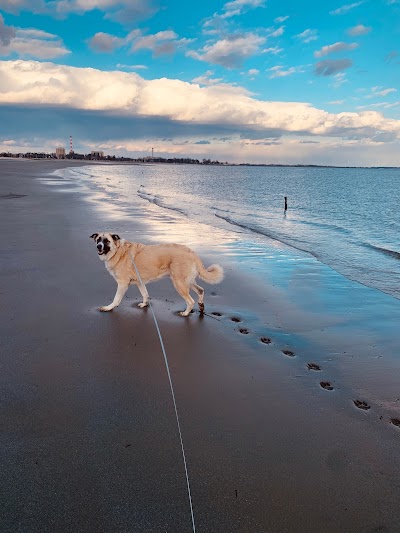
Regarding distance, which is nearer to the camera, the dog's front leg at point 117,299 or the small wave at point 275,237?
the dog's front leg at point 117,299

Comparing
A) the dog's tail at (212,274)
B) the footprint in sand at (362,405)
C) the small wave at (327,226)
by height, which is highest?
the dog's tail at (212,274)

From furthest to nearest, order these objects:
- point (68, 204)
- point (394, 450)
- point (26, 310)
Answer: point (68, 204), point (26, 310), point (394, 450)

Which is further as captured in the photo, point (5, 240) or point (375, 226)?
point (375, 226)

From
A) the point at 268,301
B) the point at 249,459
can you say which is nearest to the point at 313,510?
the point at 249,459

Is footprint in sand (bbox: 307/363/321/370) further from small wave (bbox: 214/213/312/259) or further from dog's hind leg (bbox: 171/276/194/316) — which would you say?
small wave (bbox: 214/213/312/259)

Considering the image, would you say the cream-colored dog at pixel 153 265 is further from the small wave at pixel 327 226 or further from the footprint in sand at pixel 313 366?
the small wave at pixel 327 226

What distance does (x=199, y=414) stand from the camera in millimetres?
4039

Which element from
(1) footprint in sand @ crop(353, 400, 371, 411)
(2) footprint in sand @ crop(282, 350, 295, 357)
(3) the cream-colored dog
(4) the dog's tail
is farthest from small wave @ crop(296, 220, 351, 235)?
(1) footprint in sand @ crop(353, 400, 371, 411)

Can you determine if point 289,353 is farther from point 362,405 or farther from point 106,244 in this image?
point 106,244

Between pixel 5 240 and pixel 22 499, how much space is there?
33.7ft

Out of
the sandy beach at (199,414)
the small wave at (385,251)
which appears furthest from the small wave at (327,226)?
the sandy beach at (199,414)

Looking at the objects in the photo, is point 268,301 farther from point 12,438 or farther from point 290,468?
point 12,438

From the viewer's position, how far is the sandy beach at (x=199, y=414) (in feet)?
9.50

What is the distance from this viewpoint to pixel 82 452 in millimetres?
3406
